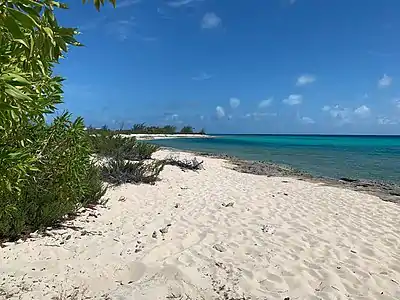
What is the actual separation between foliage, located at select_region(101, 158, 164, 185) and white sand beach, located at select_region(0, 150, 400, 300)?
143 centimetres

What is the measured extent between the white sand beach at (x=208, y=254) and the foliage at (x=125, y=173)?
143cm

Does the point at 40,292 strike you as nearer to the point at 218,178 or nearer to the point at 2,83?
the point at 2,83

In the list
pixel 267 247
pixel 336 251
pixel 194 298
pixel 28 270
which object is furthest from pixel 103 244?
pixel 336 251

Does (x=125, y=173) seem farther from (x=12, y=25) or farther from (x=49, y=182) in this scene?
(x=12, y=25)

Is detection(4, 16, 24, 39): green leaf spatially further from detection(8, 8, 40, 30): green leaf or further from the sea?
the sea

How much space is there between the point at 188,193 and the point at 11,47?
814 cm

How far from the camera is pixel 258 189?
10602 mm

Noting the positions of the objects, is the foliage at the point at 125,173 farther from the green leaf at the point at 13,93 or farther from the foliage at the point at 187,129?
the foliage at the point at 187,129

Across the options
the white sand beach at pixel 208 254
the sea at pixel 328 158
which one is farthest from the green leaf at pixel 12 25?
the sea at pixel 328 158

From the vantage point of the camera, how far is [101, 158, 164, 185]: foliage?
9474mm

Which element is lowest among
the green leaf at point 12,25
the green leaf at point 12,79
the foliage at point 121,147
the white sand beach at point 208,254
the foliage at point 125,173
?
the white sand beach at point 208,254

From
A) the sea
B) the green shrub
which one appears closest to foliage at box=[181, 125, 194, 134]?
the green shrub

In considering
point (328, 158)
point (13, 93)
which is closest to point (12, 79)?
point (13, 93)

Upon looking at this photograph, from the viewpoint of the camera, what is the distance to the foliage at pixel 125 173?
31.1ft
